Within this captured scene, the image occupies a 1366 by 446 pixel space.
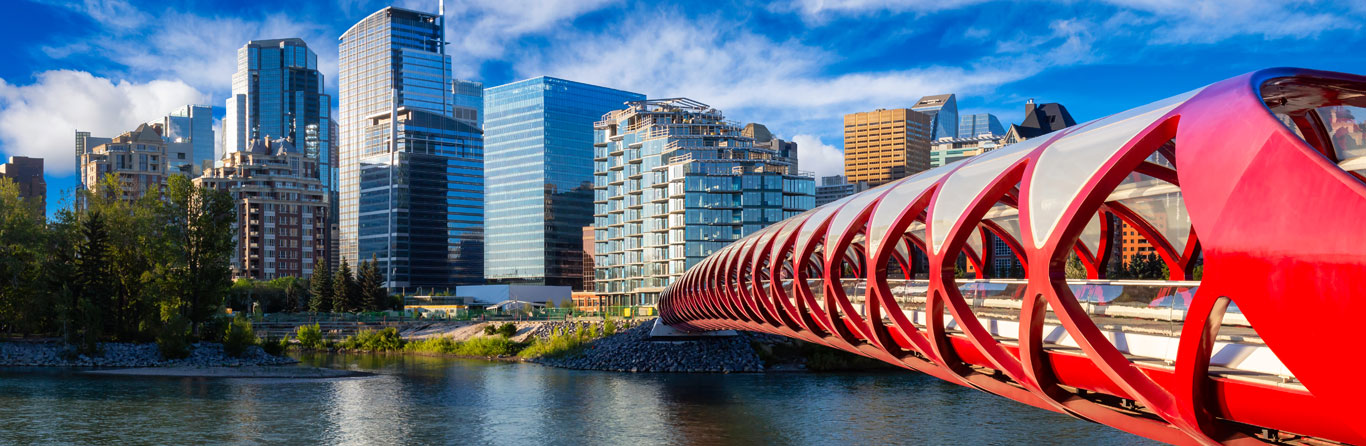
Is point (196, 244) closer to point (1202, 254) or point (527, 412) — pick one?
point (527, 412)

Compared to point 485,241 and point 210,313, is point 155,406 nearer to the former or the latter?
point 210,313

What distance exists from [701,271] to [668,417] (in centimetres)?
589

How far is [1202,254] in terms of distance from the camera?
9586 millimetres

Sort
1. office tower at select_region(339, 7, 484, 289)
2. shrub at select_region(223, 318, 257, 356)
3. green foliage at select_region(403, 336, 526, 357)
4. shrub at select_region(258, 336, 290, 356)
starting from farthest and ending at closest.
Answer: office tower at select_region(339, 7, 484, 289) → green foliage at select_region(403, 336, 526, 357) → shrub at select_region(258, 336, 290, 356) → shrub at select_region(223, 318, 257, 356)

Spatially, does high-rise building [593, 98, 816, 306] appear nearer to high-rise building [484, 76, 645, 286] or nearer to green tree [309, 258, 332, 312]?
green tree [309, 258, 332, 312]

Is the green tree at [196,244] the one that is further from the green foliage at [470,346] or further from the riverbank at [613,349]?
the riverbank at [613,349]

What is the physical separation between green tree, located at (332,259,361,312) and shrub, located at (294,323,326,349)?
24.2 meters

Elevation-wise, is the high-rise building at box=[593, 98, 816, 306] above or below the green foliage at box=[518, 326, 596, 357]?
above

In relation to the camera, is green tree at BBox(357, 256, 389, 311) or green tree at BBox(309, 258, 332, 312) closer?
green tree at BBox(309, 258, 332, 312)

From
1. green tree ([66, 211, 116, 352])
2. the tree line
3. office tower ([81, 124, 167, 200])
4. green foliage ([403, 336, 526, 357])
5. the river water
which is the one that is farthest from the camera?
office tower ([81, 124, 167, 200])

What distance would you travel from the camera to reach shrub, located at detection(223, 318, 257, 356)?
64812 mm

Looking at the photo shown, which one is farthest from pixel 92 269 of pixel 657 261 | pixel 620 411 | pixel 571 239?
pixel 571 239

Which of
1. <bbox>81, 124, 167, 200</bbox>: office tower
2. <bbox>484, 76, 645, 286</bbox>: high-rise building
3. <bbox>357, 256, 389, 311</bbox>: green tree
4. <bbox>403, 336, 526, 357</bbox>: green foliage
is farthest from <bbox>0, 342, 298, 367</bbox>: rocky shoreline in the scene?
<bbox>81, 124, 167, 200</bbox>: office tower

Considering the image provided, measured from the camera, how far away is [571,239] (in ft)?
567
